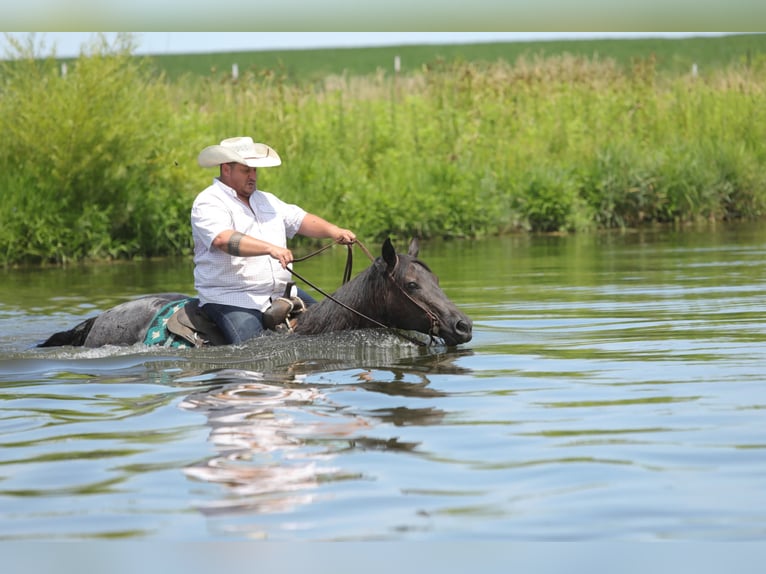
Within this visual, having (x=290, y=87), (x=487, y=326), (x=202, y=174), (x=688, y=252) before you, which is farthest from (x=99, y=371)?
(x=290, y=87)

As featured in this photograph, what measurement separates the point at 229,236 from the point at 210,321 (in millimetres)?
857

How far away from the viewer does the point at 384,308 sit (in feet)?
31.4

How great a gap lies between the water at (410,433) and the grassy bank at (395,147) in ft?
27.8

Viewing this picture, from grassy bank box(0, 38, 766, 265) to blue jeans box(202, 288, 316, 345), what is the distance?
11.0 m

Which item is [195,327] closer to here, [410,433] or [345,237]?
[345,237]

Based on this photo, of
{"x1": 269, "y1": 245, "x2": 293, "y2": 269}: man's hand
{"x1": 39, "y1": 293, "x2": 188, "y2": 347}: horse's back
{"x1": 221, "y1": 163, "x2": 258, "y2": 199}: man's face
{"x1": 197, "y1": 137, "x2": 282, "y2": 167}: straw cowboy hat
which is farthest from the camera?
{"x1": 39, "y1": 293, "x2": 188, "y2": 347}: horse's back

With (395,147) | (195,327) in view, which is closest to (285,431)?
(195,327)

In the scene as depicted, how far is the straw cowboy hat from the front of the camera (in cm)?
972

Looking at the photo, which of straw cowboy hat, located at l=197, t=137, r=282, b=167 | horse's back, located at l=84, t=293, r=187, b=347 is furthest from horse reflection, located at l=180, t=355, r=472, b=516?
straw cowboy hat, located at l=197, t=137, r=282, b=167

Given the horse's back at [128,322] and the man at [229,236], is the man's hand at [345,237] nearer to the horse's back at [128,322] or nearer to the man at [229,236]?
the man at [229,236]

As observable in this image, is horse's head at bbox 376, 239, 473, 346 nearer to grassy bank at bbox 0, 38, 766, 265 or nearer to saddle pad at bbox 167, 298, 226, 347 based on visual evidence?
saddle pad at bbox 167, 298, 226, 347

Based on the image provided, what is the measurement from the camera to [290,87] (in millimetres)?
26703

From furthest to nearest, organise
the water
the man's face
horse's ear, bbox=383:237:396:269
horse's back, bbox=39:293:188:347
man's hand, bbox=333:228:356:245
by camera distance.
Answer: horse's back, bbox=39:293:188:347 → the man's face → man's hand, bbox=333:228:356:245 → horse's ear, bbox=383:237:396:269 → the water

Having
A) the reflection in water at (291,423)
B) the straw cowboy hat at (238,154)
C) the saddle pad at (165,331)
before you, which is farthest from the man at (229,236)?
the reflection in water at (291,423)
